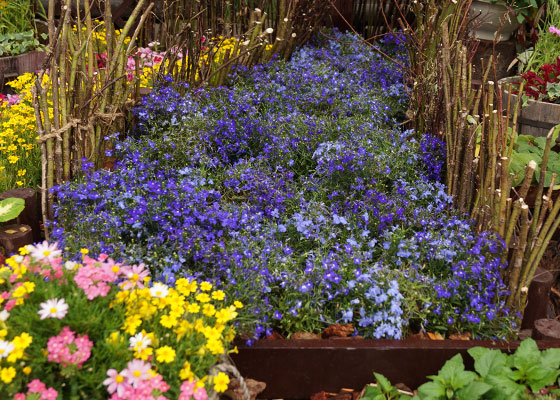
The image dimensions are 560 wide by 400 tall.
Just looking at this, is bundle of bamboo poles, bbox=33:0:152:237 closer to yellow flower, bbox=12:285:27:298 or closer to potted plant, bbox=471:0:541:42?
yellow flower, bbox=12:285:27:298

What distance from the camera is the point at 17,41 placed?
19.2 ft

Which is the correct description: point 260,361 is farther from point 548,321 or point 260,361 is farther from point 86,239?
point 548,321

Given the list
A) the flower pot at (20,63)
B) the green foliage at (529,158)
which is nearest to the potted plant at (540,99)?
the green foliage at (529,158)

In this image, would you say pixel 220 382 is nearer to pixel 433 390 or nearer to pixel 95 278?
pixel 95 278

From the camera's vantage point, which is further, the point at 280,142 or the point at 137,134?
the point at 137,134

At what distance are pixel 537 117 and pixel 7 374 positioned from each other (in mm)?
4143

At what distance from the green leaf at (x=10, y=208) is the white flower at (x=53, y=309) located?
1122 millimetres

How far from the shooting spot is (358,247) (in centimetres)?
263

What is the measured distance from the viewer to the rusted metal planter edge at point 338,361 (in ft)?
7.39

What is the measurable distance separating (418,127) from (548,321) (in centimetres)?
193

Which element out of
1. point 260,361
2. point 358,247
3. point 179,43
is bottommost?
point 260,361

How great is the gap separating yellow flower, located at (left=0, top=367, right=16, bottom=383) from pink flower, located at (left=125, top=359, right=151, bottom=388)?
0.30 metres

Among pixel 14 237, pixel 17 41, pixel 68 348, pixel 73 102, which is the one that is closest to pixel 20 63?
pixel 17 41

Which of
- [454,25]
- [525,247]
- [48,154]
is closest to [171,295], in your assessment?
[48,154]
